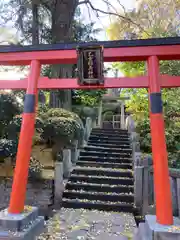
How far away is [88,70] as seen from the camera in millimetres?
4145

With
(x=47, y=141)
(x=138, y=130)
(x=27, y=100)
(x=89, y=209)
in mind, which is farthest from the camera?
(x=138, y=130)

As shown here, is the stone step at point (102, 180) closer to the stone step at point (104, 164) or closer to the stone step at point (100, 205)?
the stone step at point (100, 205)

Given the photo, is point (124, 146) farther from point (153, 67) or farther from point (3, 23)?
point (3, 23)

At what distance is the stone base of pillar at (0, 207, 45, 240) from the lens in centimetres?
348

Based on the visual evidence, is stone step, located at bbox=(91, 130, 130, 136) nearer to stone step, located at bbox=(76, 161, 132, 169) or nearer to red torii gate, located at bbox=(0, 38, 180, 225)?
stone step, located at bbox=(76, 161, 132, 169)

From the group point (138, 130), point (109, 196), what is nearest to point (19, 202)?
point (109, 196)

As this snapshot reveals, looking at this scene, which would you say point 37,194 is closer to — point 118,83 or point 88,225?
point 88,225

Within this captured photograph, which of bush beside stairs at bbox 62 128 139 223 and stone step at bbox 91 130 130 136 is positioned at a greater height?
stone step at bbox 91 130 130 136

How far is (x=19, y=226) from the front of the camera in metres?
3.61

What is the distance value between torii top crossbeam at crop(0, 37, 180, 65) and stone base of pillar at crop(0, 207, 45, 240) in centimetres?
278

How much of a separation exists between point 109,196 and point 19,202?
286 cm

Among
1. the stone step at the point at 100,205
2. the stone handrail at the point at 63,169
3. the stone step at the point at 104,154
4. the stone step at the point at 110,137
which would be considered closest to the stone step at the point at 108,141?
the stone step at the point at 110,137

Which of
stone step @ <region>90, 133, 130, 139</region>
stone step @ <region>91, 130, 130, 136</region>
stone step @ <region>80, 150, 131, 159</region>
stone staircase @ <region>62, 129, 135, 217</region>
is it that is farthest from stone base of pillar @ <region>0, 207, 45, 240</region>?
stone step @ <region>91, 130, 130, 136</region>

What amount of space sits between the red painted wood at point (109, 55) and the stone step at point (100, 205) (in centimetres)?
353
